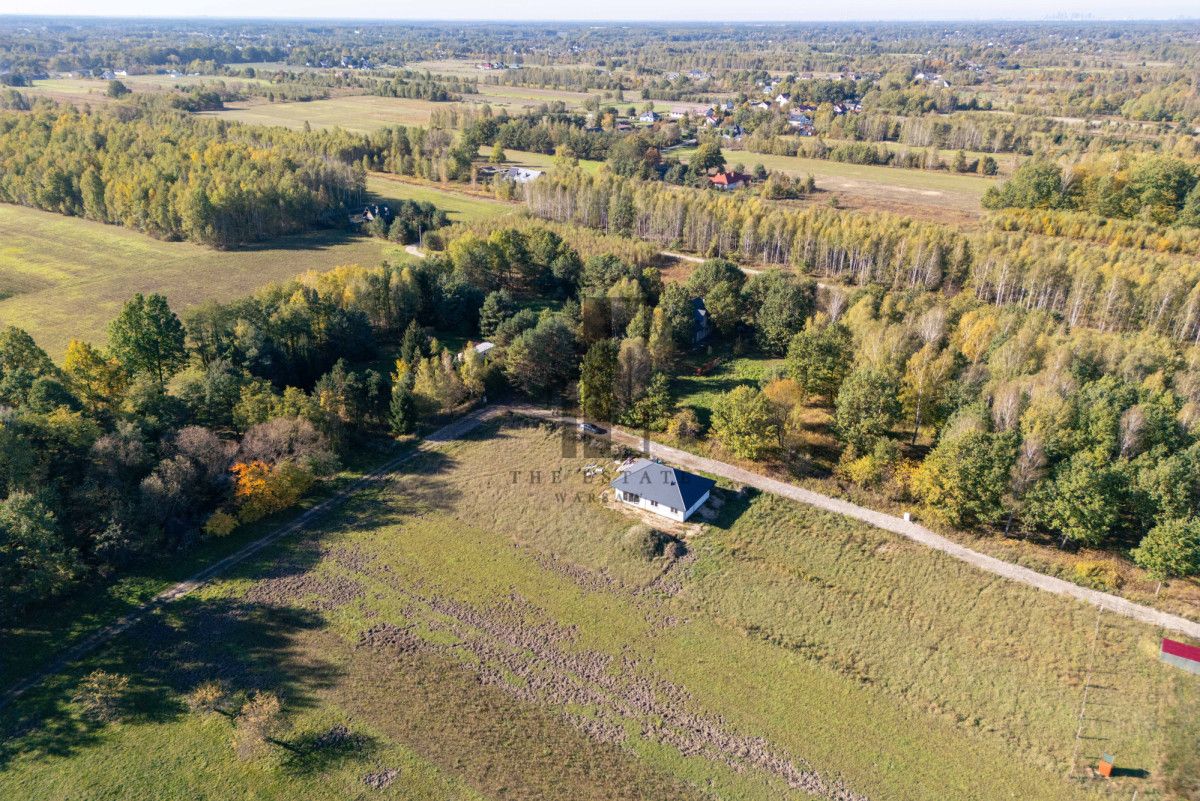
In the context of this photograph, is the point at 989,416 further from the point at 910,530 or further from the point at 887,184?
the point at 887,184

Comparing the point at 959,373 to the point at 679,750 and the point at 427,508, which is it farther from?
the point at 427,508

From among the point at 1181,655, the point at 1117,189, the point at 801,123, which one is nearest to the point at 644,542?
the point at 1181,655

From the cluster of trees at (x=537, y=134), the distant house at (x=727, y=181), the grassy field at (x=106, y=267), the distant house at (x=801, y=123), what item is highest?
the distant house at (x=801, y=123)

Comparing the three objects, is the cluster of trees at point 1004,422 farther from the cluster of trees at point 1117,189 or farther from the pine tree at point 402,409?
the cluster of trees at point 1117,189

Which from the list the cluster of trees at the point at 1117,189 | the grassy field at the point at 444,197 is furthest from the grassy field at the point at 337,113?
the cluster of trees at the point at 1117,189

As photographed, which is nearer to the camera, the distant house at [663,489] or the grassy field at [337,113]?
the distant house at [663,489]

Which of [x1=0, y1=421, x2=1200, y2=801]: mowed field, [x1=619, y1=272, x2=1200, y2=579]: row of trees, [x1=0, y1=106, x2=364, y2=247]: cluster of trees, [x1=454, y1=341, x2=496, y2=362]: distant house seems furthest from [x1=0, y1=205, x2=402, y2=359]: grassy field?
[x1=619, y1=272, x2=1200, y2=579]: row of trees
